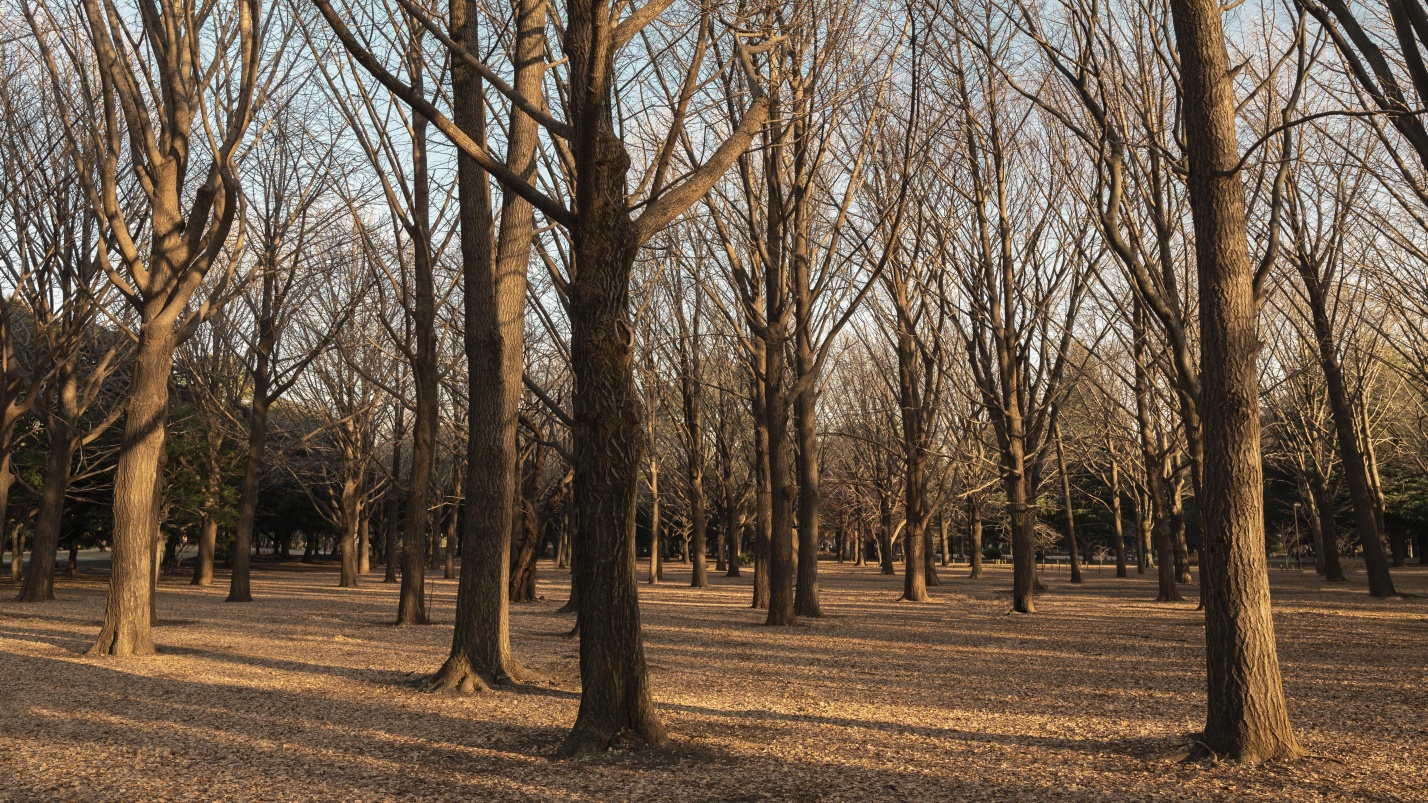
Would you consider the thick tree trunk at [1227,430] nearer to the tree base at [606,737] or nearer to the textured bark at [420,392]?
the tree base at [606,737]

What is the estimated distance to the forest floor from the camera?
4.82 meters

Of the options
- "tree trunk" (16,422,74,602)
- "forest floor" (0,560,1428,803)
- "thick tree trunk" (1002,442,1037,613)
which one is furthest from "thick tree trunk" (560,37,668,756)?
"tree trunk" (16,422,74,602)

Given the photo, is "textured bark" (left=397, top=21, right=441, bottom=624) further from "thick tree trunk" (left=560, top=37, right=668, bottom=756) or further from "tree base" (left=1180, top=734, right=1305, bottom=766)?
"tree base" (left=1180, top=734, right=1305, bottom=766)

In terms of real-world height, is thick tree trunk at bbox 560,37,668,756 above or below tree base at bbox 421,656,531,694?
above

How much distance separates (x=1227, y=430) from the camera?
17.7 ft

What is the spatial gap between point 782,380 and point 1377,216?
950 centimetres

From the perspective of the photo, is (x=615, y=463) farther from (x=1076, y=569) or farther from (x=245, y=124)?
→ (x=1076, y=569)

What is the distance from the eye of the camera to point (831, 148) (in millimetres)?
15703

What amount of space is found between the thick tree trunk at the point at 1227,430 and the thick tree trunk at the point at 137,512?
31.9 ft

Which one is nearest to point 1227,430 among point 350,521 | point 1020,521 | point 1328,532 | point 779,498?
point 779,498

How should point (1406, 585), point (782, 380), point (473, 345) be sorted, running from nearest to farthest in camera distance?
point (473, 345), point (782, 380), point (1406, 585)

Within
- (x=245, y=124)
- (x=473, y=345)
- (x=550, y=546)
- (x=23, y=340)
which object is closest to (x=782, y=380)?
(x=473, y=345)

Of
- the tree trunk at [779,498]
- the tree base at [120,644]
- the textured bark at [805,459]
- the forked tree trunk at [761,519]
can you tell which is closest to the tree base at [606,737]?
the tree base at [120,644]

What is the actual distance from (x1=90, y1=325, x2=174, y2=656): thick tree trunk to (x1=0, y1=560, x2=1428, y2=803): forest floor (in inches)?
20.7
